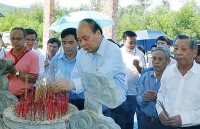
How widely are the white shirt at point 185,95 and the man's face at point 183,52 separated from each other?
10cm

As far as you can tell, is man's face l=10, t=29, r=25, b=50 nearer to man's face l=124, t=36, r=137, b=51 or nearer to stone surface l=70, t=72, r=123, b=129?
stone surface l=70, t=72, r=123, b=129

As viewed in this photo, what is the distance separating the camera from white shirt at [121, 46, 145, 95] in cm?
424

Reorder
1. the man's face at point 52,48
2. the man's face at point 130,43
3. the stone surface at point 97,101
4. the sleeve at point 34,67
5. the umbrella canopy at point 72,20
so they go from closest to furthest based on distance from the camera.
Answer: the stone surface at point 97,101 < the sleeve at point 34,67 < the man's face at point 52,48 < the man's face at point 130,43 < the umbrella canopy at point 72,20

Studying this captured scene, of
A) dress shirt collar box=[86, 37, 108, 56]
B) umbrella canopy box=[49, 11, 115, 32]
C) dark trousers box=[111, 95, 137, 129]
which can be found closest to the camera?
dress shirt collar box=[86, 37, 108, 56]

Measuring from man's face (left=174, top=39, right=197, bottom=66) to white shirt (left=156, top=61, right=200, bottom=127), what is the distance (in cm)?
10

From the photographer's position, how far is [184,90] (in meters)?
2.37

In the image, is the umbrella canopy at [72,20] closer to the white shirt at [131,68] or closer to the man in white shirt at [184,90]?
the white shirt at [131,68]

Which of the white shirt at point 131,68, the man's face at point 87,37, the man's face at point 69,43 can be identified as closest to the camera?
the man's face at point 87,37

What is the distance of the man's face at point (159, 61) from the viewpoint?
2.97 metres

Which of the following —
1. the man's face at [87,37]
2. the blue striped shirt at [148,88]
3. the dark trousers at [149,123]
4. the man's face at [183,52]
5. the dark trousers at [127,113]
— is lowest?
the dark trousers at [127,113]

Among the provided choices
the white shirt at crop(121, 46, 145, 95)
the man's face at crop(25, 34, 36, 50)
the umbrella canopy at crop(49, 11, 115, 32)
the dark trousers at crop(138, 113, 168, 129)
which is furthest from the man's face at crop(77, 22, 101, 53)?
the umbrella canopy at crop(49, 11, 115, 32)

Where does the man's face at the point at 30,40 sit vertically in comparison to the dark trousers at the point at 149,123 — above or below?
above

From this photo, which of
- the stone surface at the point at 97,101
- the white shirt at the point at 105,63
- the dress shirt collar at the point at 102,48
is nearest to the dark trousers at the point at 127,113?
the white shirt at the point at 105,63

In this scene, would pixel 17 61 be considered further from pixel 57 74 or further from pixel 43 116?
pixel 43 116
